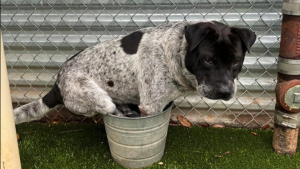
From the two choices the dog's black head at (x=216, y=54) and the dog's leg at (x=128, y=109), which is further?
the dog's leg at (x=128, y=109)

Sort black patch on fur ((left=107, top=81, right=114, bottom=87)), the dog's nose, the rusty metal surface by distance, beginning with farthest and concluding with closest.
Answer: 1. black patch on fur ((left=107, top=81, right=114, bottom=87))
2. the rusty metal surface
3. the dog's nose

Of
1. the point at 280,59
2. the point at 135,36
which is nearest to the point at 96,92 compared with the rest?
the point at 135,36

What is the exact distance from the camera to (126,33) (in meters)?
4.24

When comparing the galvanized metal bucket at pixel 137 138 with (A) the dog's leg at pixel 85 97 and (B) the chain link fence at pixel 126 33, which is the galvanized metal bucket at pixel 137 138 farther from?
(B) the chain link fence at pixel 126 33

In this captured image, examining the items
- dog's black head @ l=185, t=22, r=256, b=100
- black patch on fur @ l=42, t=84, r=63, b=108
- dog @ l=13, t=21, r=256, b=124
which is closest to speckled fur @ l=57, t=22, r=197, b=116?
dog @ l=13, t=21, r=256, b=124

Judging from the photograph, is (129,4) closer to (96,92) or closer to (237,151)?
(96,92)

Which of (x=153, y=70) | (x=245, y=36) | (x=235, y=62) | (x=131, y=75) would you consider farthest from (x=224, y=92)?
(x=131, y=75)

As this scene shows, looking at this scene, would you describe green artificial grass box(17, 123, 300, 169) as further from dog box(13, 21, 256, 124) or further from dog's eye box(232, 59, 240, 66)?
dog's eye box(232, 59, 240, 66)

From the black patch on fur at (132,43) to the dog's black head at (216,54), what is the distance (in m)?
0.69

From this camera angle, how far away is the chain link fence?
13.1 ft

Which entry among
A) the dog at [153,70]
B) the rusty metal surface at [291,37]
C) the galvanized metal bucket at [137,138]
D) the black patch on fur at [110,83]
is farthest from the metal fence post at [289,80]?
the black patch on fur at [110,83]

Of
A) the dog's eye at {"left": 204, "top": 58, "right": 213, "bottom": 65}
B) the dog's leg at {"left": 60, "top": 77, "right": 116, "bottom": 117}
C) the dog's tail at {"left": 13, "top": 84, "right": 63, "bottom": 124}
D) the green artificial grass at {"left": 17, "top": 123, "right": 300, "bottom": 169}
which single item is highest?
the dog's eye at {"left": 204, "top": 58, "right": 213, "bottom": 65}

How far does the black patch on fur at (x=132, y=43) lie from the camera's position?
3.50 meters

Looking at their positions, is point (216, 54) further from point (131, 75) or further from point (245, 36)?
point (131, 75)
